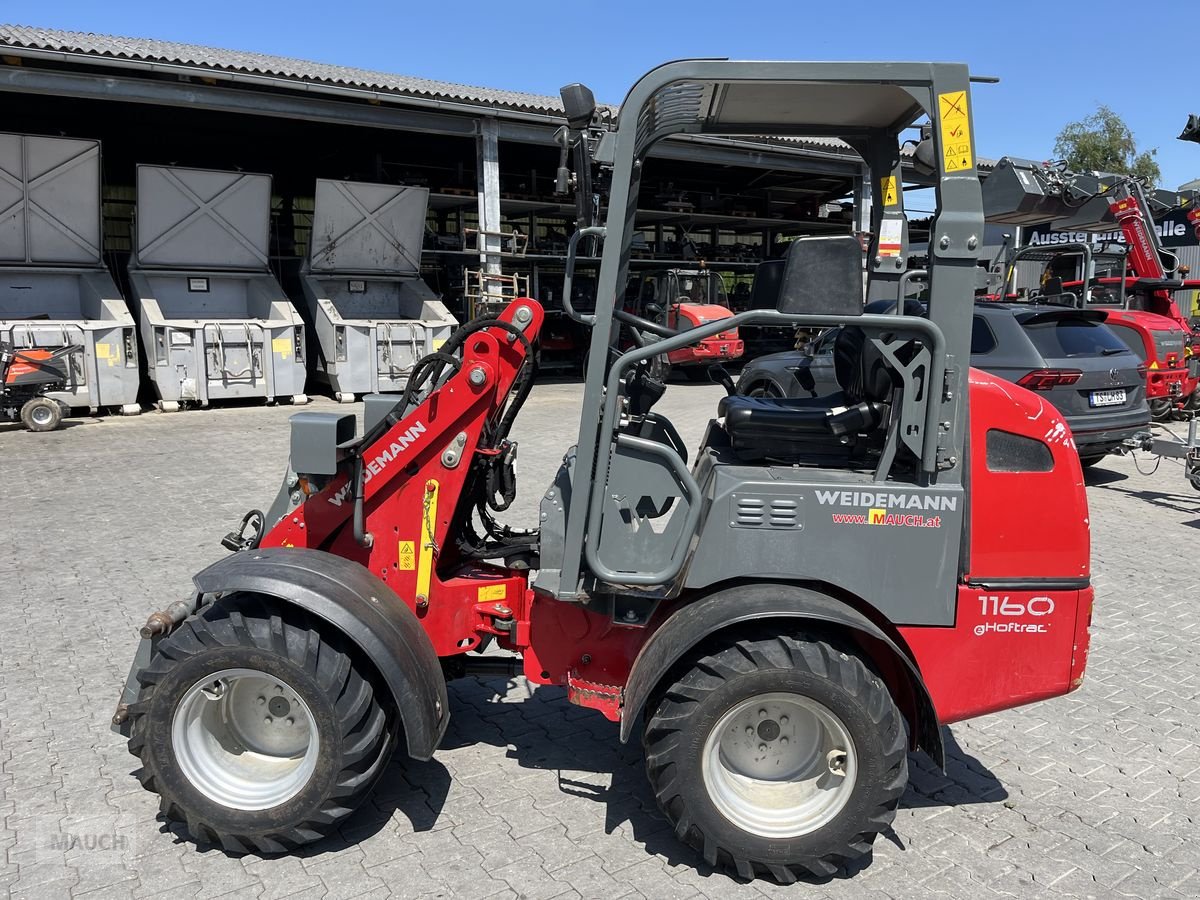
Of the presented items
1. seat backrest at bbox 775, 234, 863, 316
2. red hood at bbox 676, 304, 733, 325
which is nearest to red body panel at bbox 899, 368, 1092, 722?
seat backrest at bbox 775, 234, 863, 316

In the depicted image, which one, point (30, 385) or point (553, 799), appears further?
point (30, 385)

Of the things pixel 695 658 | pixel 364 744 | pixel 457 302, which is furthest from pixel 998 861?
pixel 457 302

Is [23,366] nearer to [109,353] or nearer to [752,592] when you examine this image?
[109,353]

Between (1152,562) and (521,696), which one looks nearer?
(521,696)

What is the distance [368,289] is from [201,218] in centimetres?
319

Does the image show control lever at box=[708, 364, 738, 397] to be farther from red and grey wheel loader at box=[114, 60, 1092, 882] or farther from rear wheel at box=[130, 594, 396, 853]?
rear wheel at box=[130, 594, 396, 853]

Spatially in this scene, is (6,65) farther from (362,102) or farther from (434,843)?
(434,843)

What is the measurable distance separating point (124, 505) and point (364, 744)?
6.04m

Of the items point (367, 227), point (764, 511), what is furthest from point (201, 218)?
point (764, 511)

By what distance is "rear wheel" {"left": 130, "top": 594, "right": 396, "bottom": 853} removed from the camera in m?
2.91

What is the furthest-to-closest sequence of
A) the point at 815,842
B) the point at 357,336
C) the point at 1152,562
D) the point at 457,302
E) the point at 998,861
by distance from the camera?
1. the point at 457,302
2. the point at 357,336
3. the point at 1152,562
4. the point at 998,861
5. the point at 815,842

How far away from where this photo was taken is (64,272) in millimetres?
14102

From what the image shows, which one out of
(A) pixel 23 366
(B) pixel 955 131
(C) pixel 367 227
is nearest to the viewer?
(B) pixel 955 131

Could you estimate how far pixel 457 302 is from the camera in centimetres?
2031
